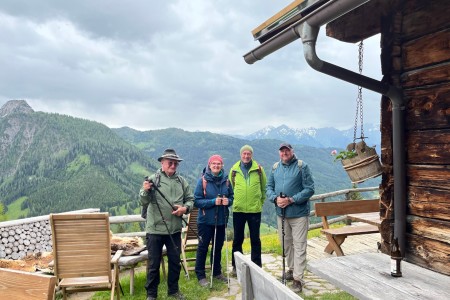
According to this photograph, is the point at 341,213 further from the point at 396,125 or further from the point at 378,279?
the point at 378,279

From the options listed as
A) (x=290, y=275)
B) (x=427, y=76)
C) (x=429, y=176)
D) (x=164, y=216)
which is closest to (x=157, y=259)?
(x=164, y=216)

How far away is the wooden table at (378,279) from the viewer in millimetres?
2428

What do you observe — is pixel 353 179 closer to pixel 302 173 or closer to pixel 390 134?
pixel 390 134

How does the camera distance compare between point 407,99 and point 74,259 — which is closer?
point 407,99

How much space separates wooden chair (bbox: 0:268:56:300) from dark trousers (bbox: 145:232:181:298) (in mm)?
3482

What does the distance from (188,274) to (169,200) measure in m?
1.83

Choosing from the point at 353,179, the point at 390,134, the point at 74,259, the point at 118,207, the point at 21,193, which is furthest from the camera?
the point at 21,193

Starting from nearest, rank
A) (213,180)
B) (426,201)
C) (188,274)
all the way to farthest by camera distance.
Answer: (426,201), (213,180), (188,274)

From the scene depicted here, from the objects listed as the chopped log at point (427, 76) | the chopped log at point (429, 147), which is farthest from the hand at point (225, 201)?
the chopped log at point (427, 76)

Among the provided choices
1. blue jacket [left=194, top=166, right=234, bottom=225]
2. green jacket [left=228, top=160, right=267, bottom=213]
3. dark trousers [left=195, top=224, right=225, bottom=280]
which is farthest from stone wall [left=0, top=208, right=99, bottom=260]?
green jacket [left=228, top=160, right=267, bottom=213]

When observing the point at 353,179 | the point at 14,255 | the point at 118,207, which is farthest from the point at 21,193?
the point at 353,179

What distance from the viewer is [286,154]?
5.46 m

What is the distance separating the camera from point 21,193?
134 m

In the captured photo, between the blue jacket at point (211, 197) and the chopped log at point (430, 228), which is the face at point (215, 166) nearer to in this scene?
the blue jacket at point (211, 197)
